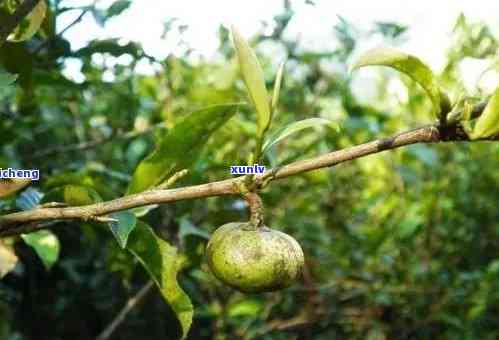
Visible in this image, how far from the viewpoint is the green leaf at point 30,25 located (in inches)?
40.4

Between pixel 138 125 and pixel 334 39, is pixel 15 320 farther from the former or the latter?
pixel 334 39

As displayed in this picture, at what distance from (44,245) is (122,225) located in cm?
42

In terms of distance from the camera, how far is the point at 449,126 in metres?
0.75

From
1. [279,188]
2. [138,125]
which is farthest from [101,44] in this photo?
[279,188]

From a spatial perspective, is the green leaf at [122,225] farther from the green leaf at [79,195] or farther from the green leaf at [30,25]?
the green leaf at [30,25]

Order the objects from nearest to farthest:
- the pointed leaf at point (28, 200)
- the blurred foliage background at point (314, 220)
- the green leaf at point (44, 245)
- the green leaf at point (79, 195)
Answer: the green leaf at point (79, 195) → the pointed leaf at point (28, 200) → the green leaf at point (44, 245) → the blurred foliage background at point (314, 220)

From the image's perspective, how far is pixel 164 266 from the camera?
98 cm

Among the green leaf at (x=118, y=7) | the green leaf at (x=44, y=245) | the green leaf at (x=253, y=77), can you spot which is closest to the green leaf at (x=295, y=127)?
the green leaf at (x=253, y=77)

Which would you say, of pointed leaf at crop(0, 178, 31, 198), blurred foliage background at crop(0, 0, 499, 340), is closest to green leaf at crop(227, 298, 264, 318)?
blurred foliage background at crop(0, 0, 499, 340)

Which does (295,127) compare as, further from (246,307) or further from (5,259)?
(246,307)

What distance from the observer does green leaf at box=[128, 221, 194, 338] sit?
0.98m

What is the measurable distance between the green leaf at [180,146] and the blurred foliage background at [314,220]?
102cm

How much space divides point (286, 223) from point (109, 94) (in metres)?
0.84

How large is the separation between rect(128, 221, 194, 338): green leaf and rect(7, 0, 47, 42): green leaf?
0.32m
